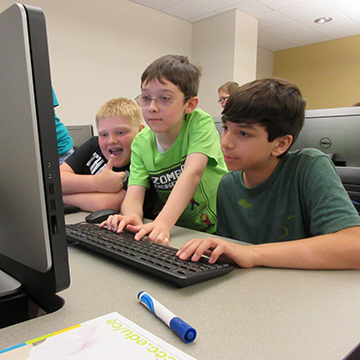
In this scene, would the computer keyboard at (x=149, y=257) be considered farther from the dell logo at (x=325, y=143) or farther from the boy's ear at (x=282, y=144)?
the dell logo at (x=325, y=143)

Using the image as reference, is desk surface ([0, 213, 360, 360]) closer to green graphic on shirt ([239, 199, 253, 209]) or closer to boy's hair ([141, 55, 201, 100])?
green graphic on shirt ([239, 199, 253, 209])

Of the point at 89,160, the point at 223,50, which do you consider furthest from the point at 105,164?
the point at 223,50

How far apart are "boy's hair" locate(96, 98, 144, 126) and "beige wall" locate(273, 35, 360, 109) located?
14.9ft

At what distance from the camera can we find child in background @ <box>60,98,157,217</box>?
1133mm

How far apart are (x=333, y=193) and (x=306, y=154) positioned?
0.53ft

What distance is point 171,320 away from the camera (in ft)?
1.30

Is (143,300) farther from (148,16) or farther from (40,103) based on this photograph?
(148,16)

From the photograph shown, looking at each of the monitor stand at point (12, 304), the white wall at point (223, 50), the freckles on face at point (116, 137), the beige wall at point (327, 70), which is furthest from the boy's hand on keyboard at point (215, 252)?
the beige wall at point (327, 70)

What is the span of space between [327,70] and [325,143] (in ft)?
16.3

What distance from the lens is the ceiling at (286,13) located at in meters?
3.86

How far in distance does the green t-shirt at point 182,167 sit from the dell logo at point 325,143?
396 mm

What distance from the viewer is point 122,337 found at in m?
0.37

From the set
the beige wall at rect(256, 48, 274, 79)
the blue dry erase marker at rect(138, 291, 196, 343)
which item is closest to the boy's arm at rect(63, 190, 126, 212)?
the blue dry erase marker at rect(138, 291, 196, 343)

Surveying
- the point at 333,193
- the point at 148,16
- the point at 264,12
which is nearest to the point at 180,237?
the point at 333,193
